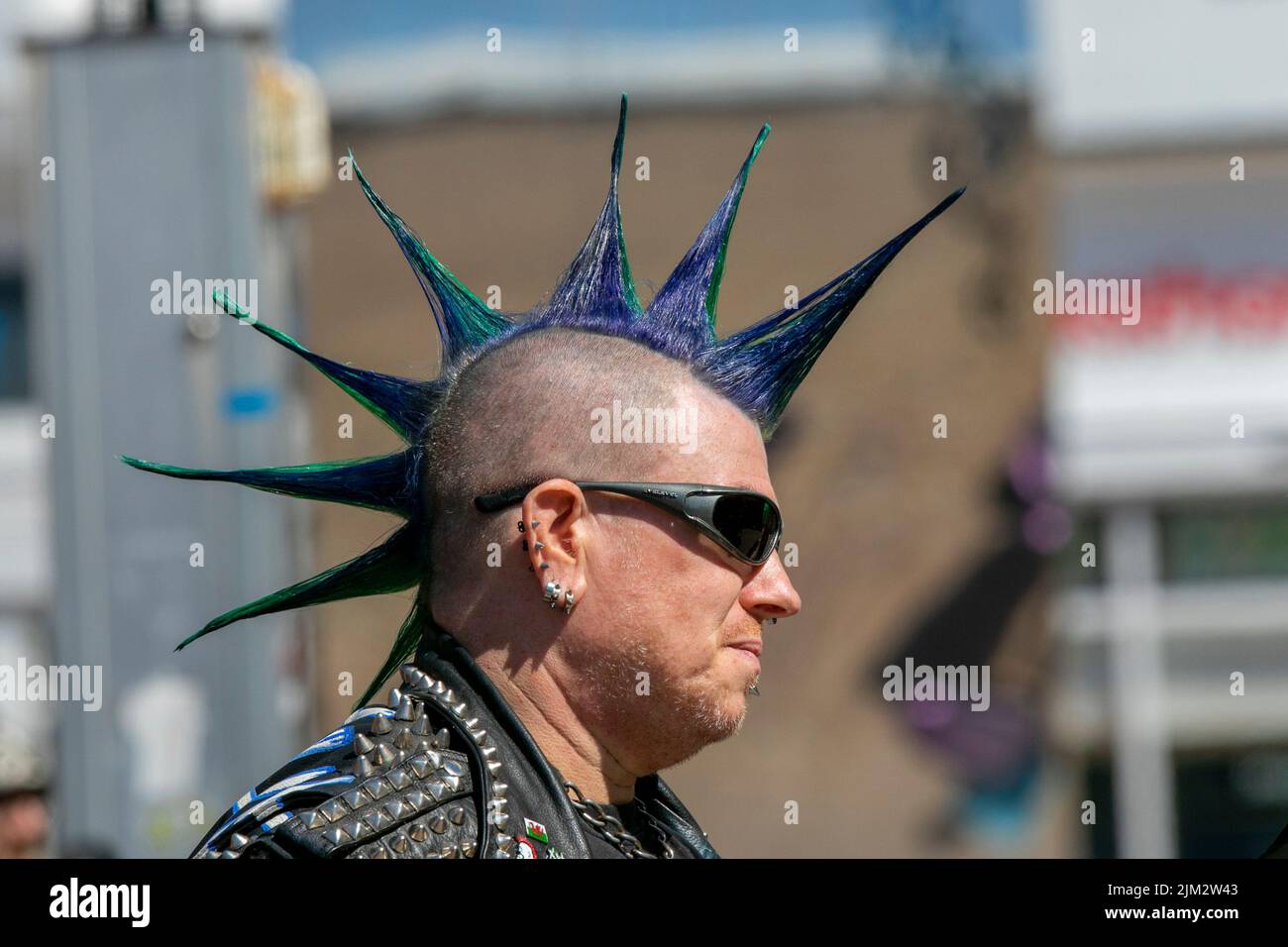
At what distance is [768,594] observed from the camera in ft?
8.27

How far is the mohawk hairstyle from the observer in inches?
103

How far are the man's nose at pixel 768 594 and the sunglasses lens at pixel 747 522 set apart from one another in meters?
0.04

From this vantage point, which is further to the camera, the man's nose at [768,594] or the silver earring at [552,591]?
the man's nose at [768,594]

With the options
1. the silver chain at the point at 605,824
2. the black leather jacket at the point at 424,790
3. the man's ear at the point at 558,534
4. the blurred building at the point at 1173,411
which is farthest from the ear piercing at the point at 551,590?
the blurred building at the point at 1173,411

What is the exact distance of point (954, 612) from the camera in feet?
33.2

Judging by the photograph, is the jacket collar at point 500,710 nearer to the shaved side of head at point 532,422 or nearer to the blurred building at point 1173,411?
the shaved side of head at point 532,422

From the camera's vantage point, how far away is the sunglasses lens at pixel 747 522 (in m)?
2.46

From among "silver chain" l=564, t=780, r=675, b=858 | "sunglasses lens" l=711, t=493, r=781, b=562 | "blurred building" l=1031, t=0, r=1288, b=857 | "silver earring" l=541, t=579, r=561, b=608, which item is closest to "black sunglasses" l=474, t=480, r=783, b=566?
"sunglasses lens" l=711, t=493, r=781, b=562

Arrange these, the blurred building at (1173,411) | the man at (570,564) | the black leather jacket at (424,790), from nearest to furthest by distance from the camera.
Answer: the black leather jacket at (424,790) → the man at (570,564) → the blurred building at (1173,411)

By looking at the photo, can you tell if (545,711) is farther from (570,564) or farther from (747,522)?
(747,522)

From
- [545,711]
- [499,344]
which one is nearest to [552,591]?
[545,711]

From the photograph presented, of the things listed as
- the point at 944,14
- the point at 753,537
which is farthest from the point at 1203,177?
the point at 753,537

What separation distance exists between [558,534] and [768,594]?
0.32 meters
